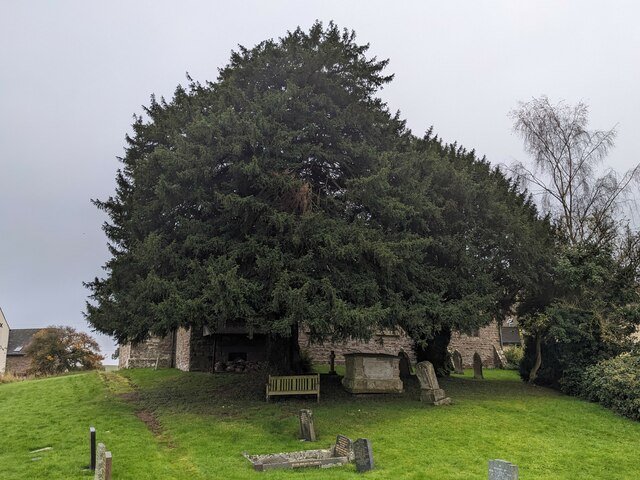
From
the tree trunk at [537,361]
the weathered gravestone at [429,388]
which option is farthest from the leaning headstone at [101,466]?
the tree trunk at [537,361]

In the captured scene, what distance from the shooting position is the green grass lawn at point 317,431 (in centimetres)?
931

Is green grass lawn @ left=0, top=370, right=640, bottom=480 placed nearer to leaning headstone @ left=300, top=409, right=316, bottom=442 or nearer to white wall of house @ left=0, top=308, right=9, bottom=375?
leaning headstone @ left=300, top=409, right=316, bottom=442

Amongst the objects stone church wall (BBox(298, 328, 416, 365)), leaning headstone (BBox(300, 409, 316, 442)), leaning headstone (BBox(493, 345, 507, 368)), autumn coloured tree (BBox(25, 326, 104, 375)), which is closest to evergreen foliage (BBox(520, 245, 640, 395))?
stone church wall (BBox(298, 328, 416, 365))

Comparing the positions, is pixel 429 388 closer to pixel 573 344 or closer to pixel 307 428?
pixel 307 428

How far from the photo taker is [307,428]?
11492mm

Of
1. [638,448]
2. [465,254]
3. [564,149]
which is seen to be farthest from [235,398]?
[564,149]

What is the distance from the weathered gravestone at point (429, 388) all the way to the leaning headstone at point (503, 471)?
8882 mm

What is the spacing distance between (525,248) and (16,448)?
17.0 meters

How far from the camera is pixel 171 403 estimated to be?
15.7 metres

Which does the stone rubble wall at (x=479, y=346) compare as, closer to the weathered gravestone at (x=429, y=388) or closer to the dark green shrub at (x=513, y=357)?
the dark green shrub at (x=513, y=357)

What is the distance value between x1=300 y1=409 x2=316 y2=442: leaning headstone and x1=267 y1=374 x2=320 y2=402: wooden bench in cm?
375

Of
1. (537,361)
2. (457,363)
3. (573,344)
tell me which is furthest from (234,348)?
(573,344)

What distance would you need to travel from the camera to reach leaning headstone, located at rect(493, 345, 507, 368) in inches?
1313

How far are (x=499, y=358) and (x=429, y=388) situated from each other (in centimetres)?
2068
